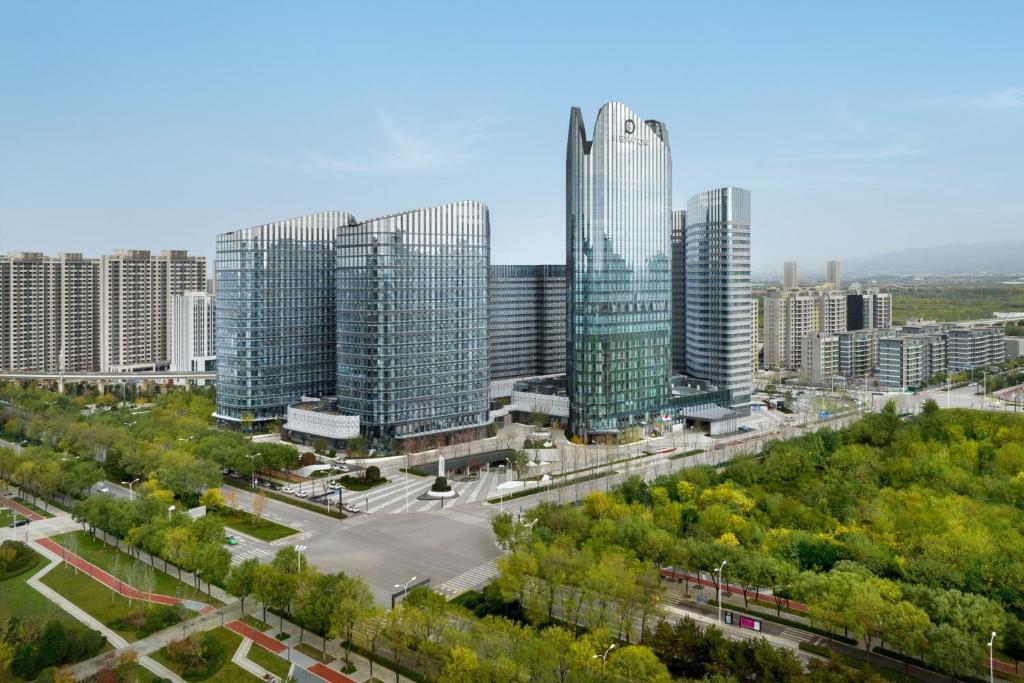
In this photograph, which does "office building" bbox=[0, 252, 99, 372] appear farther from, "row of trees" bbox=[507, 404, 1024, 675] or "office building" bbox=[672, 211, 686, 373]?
"row of trees" bbox=[507, 404, 1024, 675]

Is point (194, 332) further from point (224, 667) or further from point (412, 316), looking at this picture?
point (224, 667)

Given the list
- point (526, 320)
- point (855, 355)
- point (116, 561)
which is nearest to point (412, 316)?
point (526, 320)

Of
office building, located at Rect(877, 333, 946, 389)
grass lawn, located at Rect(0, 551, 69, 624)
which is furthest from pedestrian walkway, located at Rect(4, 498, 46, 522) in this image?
office building, located at Rect(877, 333, 946, 389)

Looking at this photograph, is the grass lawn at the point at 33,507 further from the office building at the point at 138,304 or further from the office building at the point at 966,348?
the office building at the point at 966,348

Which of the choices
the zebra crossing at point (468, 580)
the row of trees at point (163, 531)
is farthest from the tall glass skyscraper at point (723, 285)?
the row of trees at point (163, 531)

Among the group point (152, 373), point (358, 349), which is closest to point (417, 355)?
point (358, 349)

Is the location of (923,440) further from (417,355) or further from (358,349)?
(358,349)
